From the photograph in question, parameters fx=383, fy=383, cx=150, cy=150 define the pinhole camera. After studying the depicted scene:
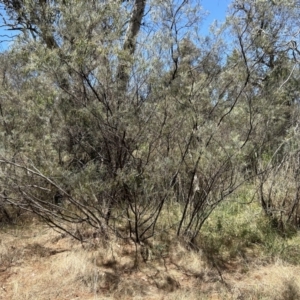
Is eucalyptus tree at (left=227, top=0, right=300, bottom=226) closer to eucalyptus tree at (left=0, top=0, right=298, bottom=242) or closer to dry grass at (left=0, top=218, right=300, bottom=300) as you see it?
eucalyptus tree at (left=0, top=0, right=298, bottom=242)

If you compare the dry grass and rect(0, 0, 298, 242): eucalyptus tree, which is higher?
rect(0, 0, 298, 242): eucalyptus tree

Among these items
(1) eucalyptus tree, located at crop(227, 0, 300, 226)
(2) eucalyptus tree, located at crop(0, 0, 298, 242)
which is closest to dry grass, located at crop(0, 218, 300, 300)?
(2) eucalyptus tree, located at crop(0, 0, 298, 242)

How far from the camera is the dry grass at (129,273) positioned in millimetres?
Result: 4113

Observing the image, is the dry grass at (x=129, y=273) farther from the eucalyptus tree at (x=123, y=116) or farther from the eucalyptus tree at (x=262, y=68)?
the eucalyptus tree at (x=262, y=68)

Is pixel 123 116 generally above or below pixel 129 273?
above

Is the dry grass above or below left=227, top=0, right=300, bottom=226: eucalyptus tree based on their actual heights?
below

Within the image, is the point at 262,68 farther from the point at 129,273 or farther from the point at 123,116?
the point at 129,273

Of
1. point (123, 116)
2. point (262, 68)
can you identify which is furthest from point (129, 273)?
point (262, 68)

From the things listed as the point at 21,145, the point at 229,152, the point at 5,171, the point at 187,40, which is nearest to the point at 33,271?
the point at 5,171

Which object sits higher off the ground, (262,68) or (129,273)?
(262,68)

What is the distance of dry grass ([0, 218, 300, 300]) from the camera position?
13.5ft

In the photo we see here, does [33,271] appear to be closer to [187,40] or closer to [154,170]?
[154,170]

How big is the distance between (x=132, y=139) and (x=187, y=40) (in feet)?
4.41

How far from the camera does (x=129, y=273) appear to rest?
4.45 metres
